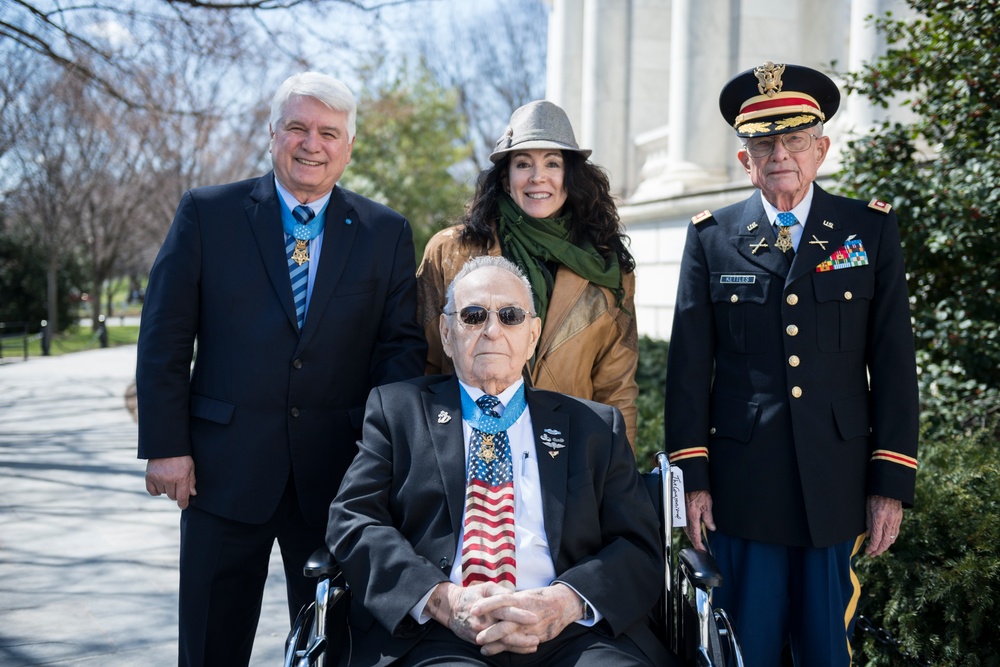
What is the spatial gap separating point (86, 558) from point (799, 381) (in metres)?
4.30

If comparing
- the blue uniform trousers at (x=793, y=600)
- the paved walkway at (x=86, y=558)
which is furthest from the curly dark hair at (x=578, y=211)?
the paved walkway at (x=86, y=558)

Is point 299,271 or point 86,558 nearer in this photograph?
point 299,271

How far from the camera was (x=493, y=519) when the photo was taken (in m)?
2.59

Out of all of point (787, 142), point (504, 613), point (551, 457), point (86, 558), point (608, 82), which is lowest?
point (86, 558)

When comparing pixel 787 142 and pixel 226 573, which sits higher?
pixel 787 142

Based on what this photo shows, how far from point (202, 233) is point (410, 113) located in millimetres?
17971

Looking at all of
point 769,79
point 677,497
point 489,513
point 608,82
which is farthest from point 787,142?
point 608,82

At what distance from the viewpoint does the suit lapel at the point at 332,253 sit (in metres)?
2.93

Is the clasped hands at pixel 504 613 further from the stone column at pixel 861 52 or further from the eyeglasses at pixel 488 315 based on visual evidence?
the stone column at pixel 861 52

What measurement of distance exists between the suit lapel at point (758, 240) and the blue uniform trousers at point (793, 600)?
911 millimetres

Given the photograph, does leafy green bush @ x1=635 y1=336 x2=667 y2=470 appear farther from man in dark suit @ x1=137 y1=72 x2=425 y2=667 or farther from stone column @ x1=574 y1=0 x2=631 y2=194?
stone column @ x1=574 y1=0 x2=631 y2=194

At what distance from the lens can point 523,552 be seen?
8.39ft

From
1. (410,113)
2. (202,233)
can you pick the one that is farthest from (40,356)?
(202,233)

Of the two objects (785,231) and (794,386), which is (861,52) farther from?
(794,386)
